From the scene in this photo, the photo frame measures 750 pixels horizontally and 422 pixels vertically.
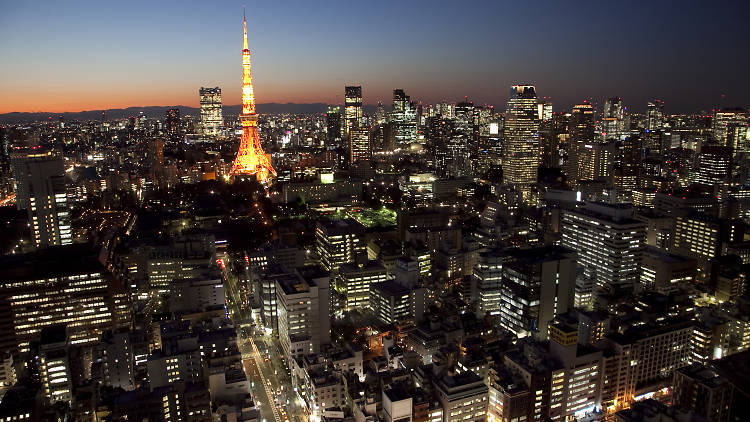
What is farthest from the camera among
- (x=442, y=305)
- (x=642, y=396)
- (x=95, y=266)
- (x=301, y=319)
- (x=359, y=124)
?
(x=359, y=124)

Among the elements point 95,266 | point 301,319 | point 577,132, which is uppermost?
point 577,132

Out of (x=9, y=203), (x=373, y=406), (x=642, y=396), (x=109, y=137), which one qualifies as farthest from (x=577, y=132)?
(x=109, y=137)

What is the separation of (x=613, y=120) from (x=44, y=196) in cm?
4328

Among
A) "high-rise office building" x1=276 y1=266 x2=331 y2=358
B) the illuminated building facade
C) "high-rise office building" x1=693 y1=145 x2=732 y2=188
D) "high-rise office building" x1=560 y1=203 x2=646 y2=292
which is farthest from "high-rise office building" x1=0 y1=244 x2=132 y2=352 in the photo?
"high-rise office building" x1=693 y1=145 x2=732 y2=188

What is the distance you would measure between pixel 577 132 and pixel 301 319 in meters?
30.2

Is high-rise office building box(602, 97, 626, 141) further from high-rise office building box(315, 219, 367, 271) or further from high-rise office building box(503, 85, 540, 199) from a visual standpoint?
high-rise office building box(315, 219, 367, 271)

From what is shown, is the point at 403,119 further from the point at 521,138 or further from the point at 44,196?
the point at 44,196

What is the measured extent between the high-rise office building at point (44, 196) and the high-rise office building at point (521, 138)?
76.3ft

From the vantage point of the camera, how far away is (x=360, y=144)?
39938mm

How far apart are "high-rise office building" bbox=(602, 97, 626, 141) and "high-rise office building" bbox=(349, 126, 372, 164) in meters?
19.2

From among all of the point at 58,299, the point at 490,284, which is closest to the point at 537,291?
the point at 490,284

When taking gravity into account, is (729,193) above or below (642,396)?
above

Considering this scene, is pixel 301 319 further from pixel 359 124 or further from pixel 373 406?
pixel 359 124

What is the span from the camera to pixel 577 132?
1415 inches
